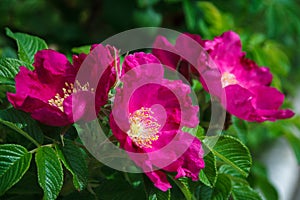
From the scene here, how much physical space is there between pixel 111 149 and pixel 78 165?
0.05 m

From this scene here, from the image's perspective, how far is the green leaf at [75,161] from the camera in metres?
0.68

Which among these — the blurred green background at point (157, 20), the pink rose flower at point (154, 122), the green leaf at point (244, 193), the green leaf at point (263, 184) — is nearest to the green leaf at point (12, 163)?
the pink rose flower at point (154, 122)

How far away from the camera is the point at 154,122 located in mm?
734

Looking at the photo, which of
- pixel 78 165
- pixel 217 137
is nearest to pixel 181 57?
pixel 217 137

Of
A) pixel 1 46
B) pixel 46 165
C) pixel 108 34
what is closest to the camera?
pixel 46 165

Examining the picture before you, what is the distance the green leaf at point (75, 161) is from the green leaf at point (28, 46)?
0.18 m

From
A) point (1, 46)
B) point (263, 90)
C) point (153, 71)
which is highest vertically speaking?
point (153, 71)

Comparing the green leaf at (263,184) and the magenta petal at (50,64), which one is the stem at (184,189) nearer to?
the magenta petal at (50,64)

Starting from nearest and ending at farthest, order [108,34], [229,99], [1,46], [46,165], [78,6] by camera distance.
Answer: [46,165] < [229,99] < [1,46] < [108,34] < [78,6]

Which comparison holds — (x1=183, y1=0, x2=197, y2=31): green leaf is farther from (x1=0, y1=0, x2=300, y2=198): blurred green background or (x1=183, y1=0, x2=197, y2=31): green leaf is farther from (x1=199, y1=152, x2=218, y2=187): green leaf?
(x1=199, y1=152, x2=218, y2=187): green leaf

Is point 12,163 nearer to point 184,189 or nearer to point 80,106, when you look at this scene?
point 80,106

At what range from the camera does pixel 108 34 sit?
1667mm

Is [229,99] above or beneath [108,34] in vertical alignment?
above

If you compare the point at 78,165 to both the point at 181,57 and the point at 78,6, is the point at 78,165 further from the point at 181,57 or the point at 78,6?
the point at 78,6
